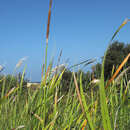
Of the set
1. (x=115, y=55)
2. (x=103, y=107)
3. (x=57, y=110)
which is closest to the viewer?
(x=103, y=107)

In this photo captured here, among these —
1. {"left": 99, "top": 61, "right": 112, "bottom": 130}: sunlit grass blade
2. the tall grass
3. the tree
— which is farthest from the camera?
the tree

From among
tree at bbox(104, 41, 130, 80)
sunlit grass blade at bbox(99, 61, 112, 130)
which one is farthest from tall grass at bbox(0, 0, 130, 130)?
tree at bbox(104, 41, 130, 80)

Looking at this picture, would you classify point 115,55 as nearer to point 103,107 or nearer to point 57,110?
point 57,110

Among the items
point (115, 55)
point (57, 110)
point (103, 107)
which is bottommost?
point (57, 110)

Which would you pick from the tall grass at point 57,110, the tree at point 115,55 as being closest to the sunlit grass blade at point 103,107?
the tall grass at point 57,110

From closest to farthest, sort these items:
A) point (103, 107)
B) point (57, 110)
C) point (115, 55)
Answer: point (103, 107) → point (57, 110) → point (115, 55)

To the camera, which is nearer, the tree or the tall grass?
the tall grass

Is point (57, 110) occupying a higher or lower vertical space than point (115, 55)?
lower

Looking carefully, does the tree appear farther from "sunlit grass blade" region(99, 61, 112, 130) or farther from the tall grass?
"sunlit grass blade" region(99, 61, 112, 130)

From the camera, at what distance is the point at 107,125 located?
0.76 metres

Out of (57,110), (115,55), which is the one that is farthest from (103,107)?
(115,55)

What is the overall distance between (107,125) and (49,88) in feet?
1.96

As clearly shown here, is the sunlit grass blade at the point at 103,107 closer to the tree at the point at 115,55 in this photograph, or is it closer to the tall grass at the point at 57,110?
the tall grass at the point at 57,110

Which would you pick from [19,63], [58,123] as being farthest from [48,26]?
[58,123]
